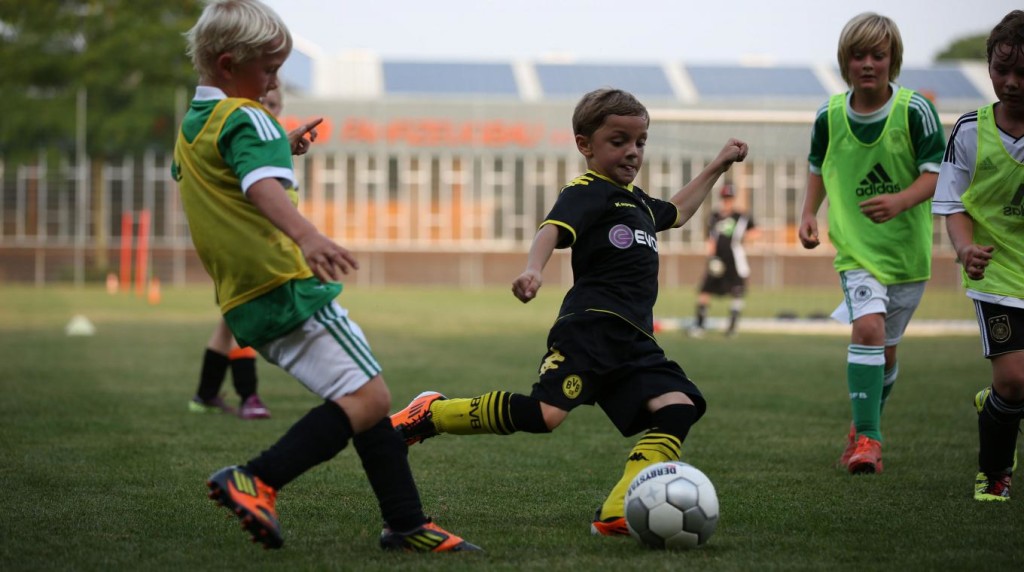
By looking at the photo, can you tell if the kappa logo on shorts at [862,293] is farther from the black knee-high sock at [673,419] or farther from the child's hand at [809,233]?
the black knee-high sock at [673,419]

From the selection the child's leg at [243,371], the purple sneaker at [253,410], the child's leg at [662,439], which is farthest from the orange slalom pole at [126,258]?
the child's leg at [662,439]

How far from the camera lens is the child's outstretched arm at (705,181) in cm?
505

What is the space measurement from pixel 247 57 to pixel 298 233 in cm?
63

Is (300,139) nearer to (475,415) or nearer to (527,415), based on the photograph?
(475,415)

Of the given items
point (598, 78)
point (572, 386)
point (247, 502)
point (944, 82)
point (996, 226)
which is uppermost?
point (598, 78)

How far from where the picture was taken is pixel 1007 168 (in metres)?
5.02

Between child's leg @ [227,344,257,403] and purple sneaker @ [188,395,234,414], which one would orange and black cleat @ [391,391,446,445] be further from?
purple sneaker @ [188,395,234,414]

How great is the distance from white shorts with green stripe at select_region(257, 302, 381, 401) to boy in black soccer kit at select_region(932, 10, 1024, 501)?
2435 mm

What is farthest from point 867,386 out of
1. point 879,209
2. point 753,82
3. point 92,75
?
point 753,82

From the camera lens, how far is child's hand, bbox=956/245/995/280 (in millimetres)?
4723

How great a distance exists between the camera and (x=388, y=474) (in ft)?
13.1

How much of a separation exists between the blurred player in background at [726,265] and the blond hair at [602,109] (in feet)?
41.9

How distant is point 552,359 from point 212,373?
4468 mm

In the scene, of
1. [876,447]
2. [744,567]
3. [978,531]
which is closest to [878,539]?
[978,531]
